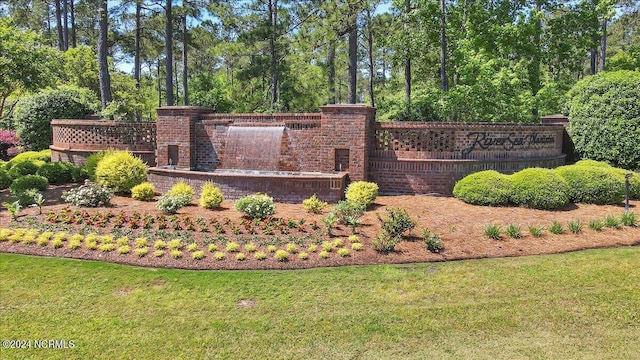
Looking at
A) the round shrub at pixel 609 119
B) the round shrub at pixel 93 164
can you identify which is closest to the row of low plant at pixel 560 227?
the round shrub at pixel 609 119

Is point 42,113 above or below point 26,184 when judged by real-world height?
above

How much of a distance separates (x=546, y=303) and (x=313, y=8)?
17.2m

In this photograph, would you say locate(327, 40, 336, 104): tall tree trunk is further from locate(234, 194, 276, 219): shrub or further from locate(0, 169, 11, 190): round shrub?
locate(234, 194, 276, 219): shrub

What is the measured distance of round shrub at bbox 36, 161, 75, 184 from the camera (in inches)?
543

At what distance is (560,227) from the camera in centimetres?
865

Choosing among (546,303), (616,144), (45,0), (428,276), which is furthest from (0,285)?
(45,0)

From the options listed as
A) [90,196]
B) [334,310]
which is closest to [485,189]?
[334,310]

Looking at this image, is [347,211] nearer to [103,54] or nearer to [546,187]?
[546,187]

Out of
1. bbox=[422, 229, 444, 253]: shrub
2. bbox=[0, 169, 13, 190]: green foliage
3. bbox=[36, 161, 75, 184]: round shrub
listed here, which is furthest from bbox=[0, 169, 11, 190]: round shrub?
bbox=[422, 229, 444, 253]: shrub

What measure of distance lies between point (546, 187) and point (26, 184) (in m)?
12.9

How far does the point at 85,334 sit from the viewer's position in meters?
5.19

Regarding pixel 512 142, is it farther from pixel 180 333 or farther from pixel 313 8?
pixel 313 8

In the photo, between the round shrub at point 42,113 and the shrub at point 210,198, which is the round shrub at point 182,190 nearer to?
the shrub at point 210,198

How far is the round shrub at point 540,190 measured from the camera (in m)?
10.1
